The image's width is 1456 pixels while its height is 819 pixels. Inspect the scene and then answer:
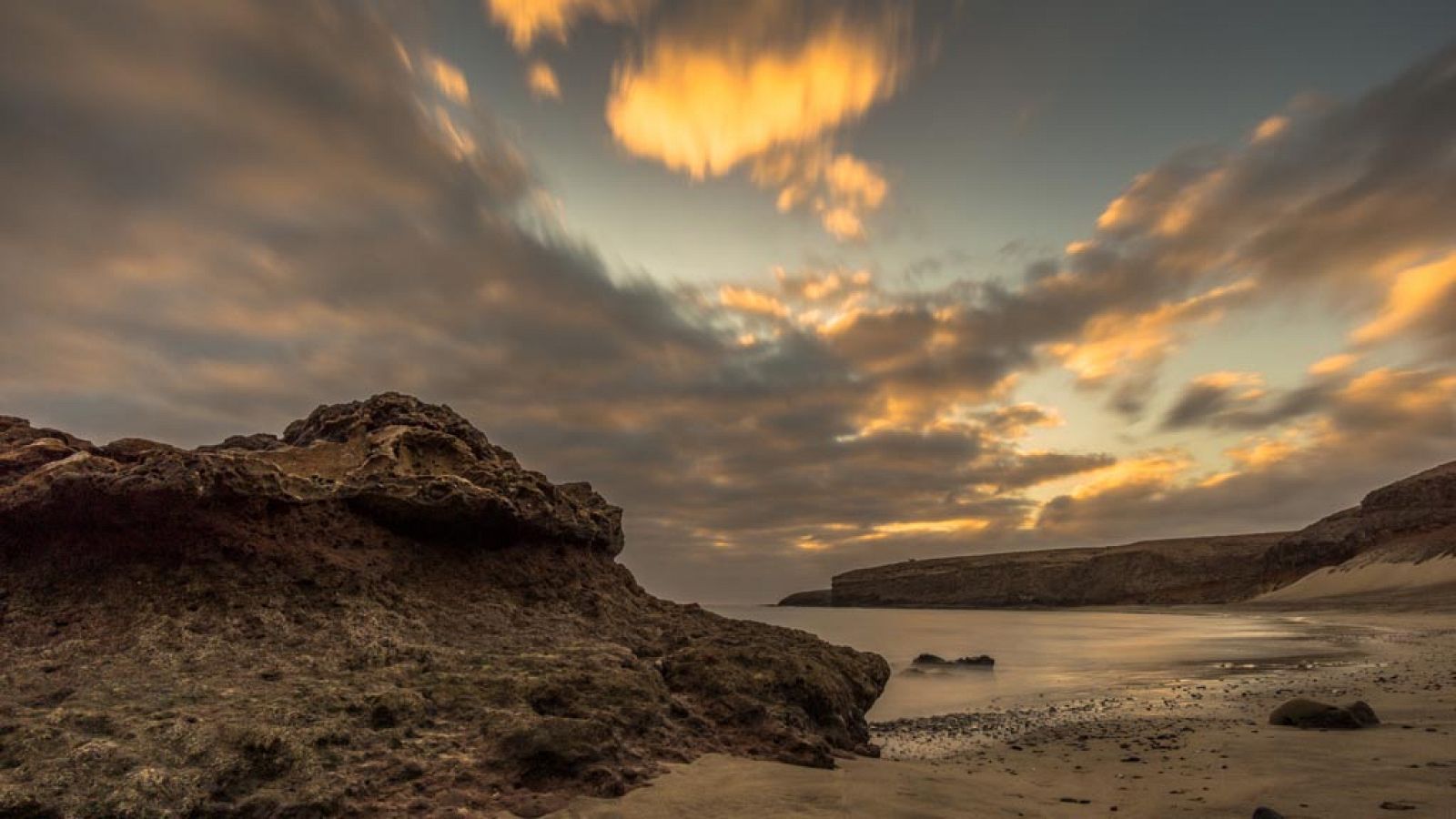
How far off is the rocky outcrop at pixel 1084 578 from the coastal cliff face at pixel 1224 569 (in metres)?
0.20

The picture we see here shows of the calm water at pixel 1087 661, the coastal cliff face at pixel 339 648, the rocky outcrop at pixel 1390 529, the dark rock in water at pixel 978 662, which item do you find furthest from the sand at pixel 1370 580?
the coastal cliff face at pixel 339 648

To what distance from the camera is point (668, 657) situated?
8.77 metres

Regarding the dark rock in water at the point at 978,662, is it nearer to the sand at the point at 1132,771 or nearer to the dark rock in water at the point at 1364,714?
the sand at the point at 1132,771

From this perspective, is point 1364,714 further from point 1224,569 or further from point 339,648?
point 1224,569

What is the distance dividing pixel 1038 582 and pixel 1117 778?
427 ft

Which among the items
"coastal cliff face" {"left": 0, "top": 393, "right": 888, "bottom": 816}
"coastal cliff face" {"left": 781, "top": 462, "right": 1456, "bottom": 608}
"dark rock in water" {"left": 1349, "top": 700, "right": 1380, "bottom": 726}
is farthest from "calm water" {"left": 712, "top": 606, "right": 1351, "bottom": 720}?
"coastal cliff face" {"left": 781, "top": 462, "right": 1456, "bottom": 608}

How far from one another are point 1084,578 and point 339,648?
130 m

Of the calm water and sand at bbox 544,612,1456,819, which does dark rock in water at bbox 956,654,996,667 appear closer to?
the calm water

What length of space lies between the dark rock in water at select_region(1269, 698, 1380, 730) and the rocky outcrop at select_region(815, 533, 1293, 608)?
305ft

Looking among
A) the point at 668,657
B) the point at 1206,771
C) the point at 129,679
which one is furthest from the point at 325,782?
the point at 1206,771

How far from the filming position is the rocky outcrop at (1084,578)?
95.7 metres

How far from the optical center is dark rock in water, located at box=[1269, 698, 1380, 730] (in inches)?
344

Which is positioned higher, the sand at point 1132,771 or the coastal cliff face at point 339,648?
the coastal cliff face at point 339,648

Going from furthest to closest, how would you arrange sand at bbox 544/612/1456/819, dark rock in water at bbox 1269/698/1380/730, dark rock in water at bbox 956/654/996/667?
dark rock in water at bbox 956/654/996/667 → dark rock in water at bbox 1269/698/1380/730 → sand at bbox 544/612/1456/819
